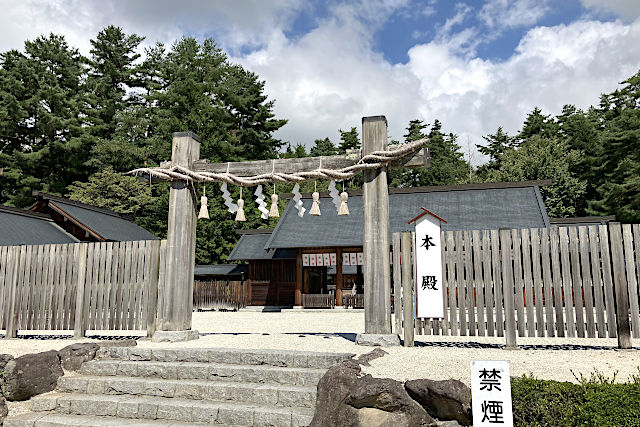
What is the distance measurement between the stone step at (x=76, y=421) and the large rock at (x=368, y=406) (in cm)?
135

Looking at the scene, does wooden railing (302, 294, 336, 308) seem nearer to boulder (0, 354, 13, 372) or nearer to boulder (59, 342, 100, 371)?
boulder (59, 342, 100, 371)

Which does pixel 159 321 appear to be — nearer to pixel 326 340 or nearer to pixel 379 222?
pixel 326 340

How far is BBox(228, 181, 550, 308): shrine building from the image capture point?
1942 cm

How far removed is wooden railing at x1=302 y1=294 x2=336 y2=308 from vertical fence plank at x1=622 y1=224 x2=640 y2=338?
14.3m

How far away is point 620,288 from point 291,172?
5241mm

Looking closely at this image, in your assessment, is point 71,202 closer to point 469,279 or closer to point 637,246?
point 469,279

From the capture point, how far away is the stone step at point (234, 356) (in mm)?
5215

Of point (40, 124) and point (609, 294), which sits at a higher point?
point (40, 124)

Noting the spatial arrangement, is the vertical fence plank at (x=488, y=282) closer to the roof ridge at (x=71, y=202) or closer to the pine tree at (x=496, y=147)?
the roof ridge at (x=71, y=202)

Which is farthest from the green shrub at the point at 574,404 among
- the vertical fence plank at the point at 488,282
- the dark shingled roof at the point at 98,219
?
the dark shingled roof at the point at 98,219

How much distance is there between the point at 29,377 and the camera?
5297 mm

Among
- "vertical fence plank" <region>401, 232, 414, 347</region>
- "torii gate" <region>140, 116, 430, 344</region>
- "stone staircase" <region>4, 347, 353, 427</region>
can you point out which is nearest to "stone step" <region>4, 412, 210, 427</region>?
"stone staircase" <region>4, 347, 353, 427</region>

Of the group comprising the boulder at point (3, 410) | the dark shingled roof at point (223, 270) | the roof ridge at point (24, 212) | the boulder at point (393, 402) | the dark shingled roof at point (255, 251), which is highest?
the roof ridge at point (24, 212)

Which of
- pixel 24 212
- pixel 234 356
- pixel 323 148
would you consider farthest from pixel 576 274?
pixel 323 148
